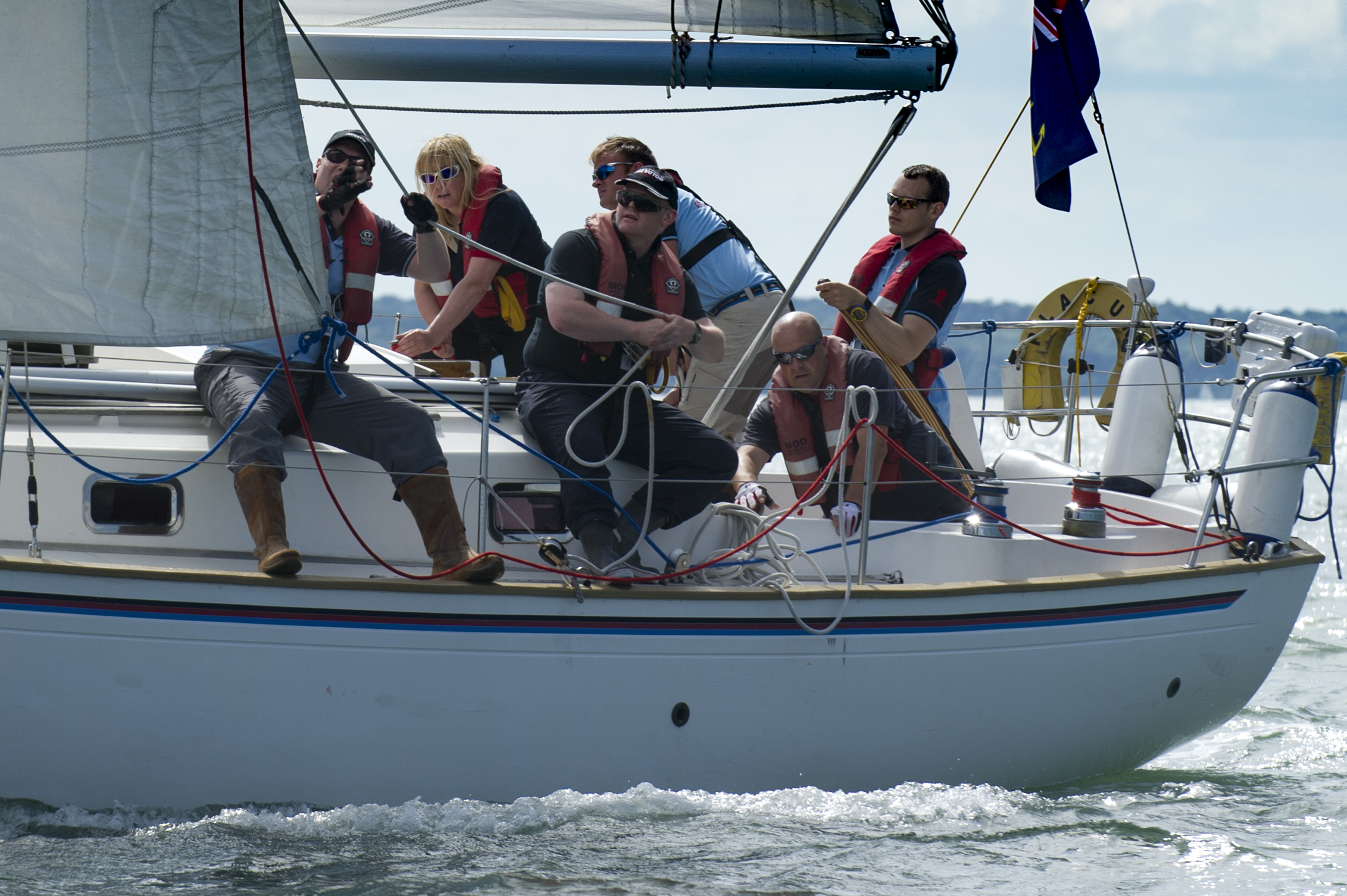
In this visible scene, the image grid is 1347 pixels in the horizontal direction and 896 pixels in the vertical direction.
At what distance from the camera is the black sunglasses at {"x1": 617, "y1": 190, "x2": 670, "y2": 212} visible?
4.57m

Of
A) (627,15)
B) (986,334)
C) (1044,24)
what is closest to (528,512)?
(627,15)

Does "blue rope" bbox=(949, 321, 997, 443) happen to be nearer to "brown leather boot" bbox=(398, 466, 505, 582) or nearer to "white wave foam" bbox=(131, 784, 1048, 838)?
"white wave foam" bbox=(131, 784, 1048, 838)

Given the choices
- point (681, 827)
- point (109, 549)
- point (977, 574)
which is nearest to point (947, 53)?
point (977, 574)

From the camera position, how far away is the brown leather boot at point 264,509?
13.6 ft

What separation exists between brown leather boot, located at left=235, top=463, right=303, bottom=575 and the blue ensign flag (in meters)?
3.81

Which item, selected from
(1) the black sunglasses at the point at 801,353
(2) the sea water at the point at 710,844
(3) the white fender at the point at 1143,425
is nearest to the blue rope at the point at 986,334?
(3) the white fender at the point at 1143,425

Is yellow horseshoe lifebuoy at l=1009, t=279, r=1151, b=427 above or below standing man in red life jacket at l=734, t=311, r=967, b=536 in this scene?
above

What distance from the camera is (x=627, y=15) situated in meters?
4.95

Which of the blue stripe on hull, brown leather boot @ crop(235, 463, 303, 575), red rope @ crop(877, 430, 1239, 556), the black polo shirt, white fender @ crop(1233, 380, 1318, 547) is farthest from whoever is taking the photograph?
white fender @ crop(1233, 380, 1318, 547)

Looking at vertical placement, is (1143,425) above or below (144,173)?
below

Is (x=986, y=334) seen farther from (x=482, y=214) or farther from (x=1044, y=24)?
(x=482, y=214)

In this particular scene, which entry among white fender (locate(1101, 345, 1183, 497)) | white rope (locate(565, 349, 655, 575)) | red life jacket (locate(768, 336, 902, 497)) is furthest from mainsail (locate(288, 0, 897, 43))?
white fender (locate(1101, 345, 1183, 497))

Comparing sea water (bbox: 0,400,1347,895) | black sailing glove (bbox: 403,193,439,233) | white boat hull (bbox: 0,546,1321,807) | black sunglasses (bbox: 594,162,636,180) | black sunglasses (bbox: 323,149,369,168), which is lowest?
sea water (bbox: 0,400,1347,895)

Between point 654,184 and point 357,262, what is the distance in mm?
1201
